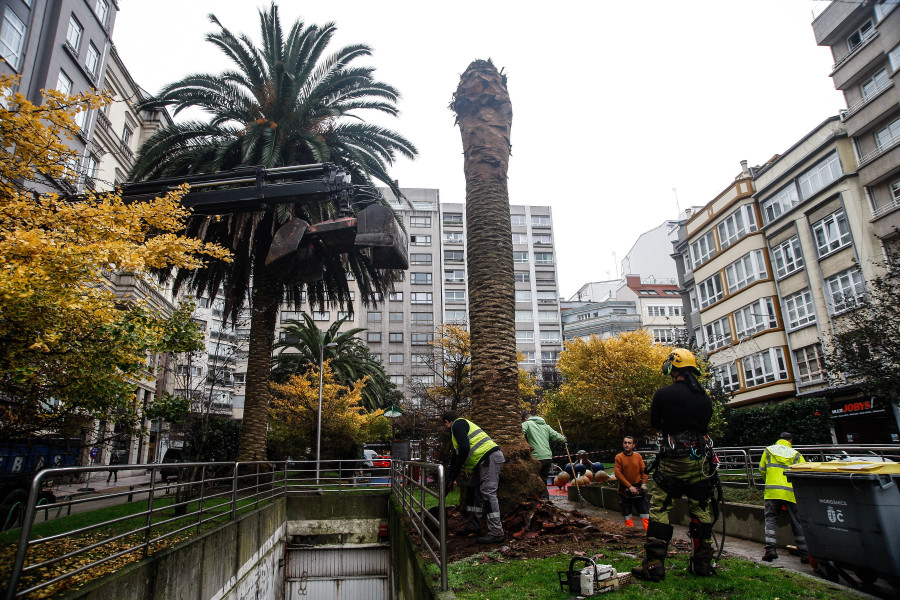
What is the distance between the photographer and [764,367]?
29.2m

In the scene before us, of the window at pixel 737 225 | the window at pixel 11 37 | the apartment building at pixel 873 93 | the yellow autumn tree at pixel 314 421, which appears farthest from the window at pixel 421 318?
the window at pixel 11 37

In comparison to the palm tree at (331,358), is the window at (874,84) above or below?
above

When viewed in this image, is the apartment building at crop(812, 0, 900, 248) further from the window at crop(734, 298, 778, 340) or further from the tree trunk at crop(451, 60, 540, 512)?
the tree trunk at crop(451, 60, 540, 512)

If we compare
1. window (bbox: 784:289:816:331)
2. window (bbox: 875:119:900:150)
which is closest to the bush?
window (bbox: 784:289:816:331)

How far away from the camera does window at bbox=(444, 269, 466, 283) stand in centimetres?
7031

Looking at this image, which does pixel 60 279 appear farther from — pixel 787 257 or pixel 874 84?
pixel 874 84

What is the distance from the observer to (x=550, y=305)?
231 ft

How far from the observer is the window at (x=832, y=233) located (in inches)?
984

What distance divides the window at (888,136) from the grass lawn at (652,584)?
83.9ft

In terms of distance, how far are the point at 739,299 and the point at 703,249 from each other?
18.4ft

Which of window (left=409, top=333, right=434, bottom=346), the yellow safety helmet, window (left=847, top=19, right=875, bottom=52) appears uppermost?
window (left=847, top=19, right=875, bottom=52)

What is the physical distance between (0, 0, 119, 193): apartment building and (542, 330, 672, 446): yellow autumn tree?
20.7m

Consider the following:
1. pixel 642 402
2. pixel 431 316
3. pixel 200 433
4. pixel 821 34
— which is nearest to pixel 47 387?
pixel 200 433

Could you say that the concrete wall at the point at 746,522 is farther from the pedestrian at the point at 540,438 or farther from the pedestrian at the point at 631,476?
the pedestrian at the point at 540,438
